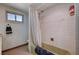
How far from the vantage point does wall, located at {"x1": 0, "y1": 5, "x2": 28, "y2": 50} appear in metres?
1.15

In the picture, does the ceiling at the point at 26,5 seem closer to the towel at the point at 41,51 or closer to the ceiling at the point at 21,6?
the ceiling at the point at 21,6

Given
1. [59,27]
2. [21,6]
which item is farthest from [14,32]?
[59,27]

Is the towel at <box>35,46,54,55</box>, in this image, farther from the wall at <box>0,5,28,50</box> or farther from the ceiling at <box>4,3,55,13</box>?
the ceiling at <box>4,3,55,13</box>

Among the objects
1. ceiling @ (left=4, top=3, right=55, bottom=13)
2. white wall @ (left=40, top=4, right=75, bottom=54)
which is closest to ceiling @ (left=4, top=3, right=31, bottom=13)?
ceiling @ (left=4, top=3, right=55, bottom=13)

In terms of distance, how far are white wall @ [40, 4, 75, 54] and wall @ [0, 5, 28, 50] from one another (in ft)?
0.97

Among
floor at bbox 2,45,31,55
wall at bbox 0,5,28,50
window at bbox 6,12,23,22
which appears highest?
window at bbox 6,12,23,22

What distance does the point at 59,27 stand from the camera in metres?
1.10

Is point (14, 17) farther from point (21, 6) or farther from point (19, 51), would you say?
point (19, 51)

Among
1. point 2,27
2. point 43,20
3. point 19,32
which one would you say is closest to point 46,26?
point 43,20

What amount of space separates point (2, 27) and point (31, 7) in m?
0.52

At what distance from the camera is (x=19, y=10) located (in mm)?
1212

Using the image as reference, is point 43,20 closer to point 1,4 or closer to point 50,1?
point 50,1

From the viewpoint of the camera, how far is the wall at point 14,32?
1.15 metres

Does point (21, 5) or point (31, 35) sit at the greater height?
point (21, 5)
